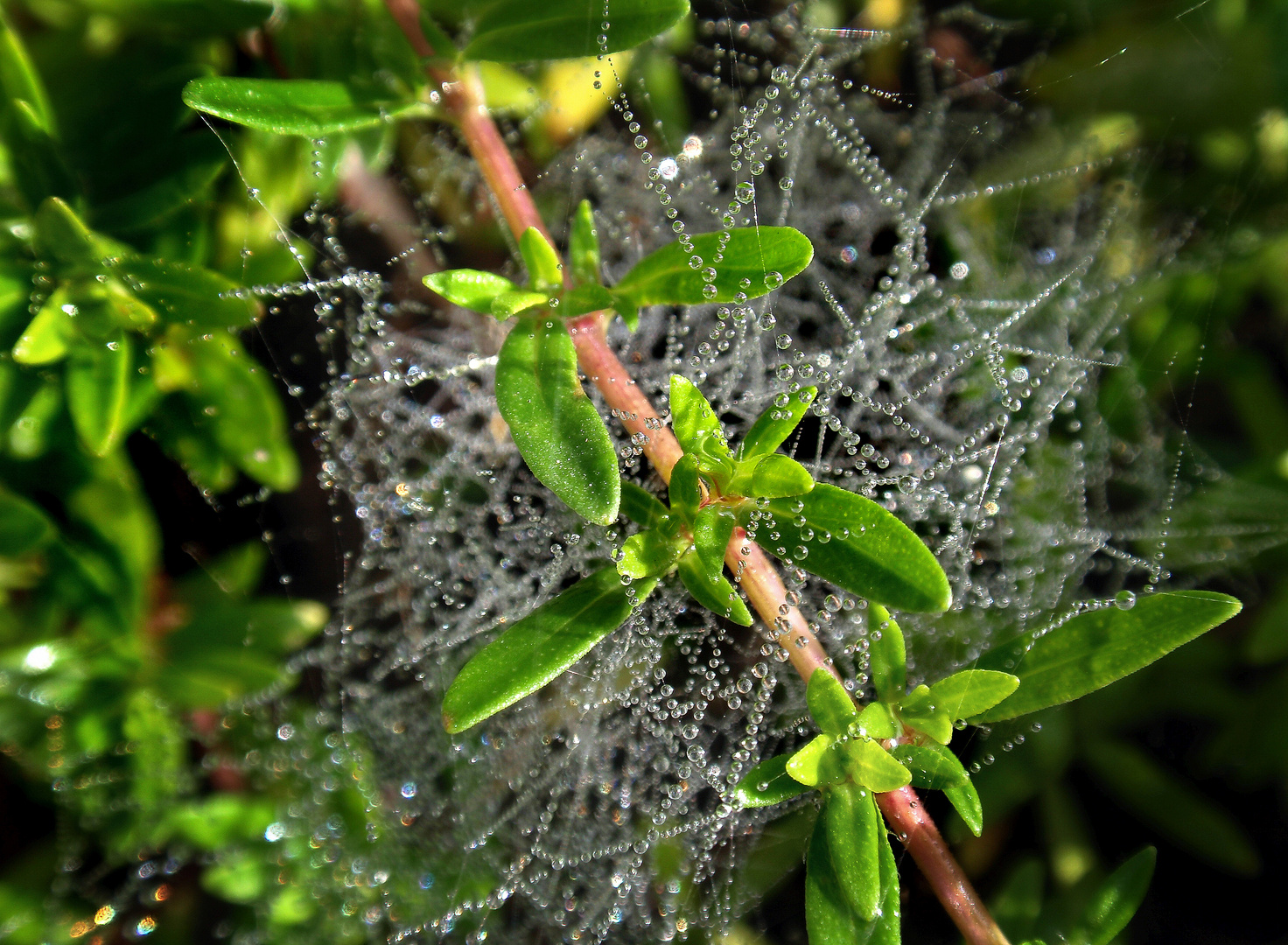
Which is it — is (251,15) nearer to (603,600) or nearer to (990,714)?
(603,600)

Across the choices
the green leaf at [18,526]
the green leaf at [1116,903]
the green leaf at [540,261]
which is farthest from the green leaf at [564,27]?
the green leaf at [1116,903]

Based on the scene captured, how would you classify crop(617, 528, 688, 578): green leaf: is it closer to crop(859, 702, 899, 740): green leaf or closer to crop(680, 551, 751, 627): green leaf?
crop(680, 551, 751, 627): green leaf

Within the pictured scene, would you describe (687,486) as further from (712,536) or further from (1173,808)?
(1173,808)

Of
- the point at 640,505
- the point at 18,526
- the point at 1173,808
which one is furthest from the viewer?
the point at 1173,808

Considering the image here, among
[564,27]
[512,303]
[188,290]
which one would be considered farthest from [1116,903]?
[188,290]

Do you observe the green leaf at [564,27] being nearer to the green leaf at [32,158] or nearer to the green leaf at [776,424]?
the green leaf at [776,424]

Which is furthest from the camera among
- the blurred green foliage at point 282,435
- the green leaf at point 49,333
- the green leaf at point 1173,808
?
the green leaf at point 1173,808

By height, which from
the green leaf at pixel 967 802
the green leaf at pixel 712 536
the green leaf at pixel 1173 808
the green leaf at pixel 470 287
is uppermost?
the green leaf at pixel 470 287
